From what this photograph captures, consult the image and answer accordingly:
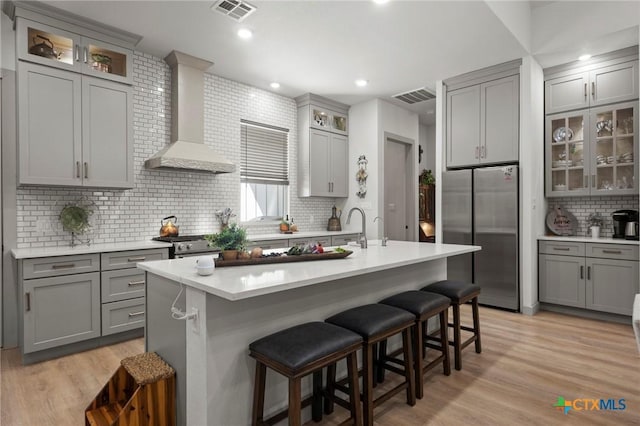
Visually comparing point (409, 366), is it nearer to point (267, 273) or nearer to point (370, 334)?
point (370, 334)

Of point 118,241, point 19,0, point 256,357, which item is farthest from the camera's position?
point 118,241

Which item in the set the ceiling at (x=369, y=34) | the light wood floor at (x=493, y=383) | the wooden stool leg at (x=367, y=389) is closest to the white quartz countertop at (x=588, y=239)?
the light wood floor at (x=493, y=383)

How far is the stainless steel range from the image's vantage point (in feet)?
12.6

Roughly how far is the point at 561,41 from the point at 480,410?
4176 millimetres

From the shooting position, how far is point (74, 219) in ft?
11.7

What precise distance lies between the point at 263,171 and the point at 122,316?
2.82 meters

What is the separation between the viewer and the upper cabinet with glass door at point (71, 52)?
3238 millimetres

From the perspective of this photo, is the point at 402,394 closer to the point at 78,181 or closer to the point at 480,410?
the point at 480,410

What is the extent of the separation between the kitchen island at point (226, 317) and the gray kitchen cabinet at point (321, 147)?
3527 millimetres

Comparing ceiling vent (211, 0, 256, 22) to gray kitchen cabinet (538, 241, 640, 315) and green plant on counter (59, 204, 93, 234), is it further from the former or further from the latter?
gray kitchen cabinet (538, 241, 640, 315)

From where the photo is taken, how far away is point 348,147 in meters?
6.45

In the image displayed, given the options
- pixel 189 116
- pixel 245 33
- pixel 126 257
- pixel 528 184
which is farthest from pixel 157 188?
pixel 528 184

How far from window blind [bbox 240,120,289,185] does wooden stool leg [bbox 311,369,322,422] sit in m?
3.59

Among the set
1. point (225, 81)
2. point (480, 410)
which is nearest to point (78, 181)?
point (225, 81)
